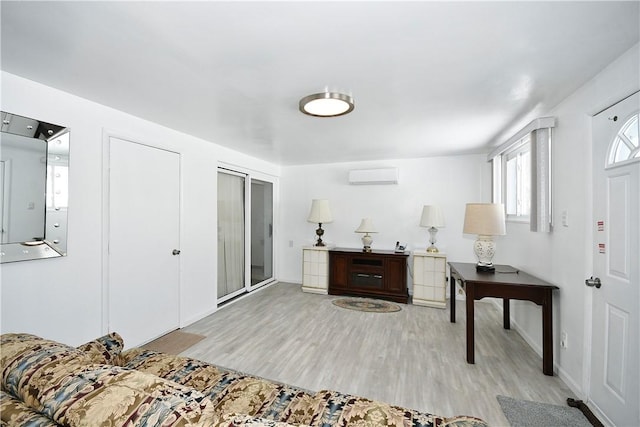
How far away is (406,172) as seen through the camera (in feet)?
15.7

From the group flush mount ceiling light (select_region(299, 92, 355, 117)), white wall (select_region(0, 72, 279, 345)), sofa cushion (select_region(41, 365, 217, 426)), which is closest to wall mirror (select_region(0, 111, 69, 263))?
white wall (select_region(0, 72, 279, 345))

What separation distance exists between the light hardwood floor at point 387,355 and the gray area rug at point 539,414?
7 cm

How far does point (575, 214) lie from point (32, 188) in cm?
403

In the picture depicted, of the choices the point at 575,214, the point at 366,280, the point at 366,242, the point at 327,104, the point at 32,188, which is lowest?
the point at 366,280

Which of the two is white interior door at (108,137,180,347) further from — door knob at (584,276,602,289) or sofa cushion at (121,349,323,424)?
door knob at (584,276,602,289)

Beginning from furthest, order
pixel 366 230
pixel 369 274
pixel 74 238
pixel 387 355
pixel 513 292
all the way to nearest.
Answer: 1. pixel 366 230
2. pixel 369 274
3. pixel 387 355
4. pixel 513 292
5. pixel 74 238

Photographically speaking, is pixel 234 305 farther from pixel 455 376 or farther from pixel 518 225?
pixel 518 225

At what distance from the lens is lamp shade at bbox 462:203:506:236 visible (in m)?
2.77

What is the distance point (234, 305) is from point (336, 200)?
2517mm

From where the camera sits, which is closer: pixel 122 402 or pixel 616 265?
pixel 122 402

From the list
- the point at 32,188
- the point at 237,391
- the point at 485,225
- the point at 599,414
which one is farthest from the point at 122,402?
the point at 485,225

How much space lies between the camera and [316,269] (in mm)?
4836

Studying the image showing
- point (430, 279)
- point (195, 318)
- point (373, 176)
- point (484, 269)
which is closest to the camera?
point (484, 269)

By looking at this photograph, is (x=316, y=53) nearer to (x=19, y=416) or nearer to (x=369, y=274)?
(x=19, y=416)
